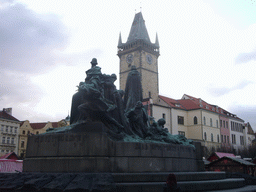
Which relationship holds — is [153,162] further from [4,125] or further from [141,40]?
[141,40]

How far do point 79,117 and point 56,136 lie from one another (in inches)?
56.4

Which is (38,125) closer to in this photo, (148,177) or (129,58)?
(129,58)

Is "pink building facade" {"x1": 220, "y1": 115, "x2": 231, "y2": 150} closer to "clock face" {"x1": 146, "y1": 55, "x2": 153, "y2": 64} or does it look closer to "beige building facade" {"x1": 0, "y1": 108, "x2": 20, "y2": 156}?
"clock face" {"x1": 146, "y1": 55, "x2": 153, "y2": 64}

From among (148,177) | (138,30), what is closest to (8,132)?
(138,30)

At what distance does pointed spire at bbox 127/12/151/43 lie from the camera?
80.7 m

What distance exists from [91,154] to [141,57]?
6740cm

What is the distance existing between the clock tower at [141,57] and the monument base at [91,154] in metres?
62.1

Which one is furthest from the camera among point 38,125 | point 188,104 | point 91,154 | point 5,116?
point 38,125

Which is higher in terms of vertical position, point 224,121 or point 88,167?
point 224,121

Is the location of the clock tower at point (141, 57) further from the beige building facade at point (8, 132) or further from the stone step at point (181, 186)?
the stone step at point (181, 186)

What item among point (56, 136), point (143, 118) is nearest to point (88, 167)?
point (56, 136)

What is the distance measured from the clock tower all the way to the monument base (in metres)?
62.1

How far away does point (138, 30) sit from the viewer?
81875mm

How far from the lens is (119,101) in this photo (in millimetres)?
13062
